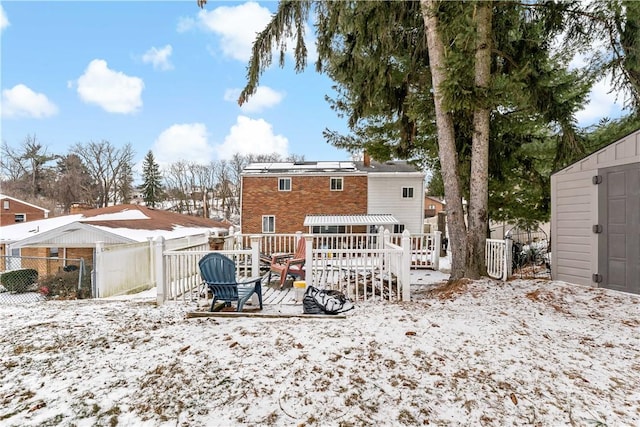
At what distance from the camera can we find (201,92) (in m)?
17.8

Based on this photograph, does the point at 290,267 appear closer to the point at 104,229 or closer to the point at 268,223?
the point at 104,229

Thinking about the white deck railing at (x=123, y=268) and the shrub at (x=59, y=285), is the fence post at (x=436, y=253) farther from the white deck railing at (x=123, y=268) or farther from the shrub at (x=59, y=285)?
the shrub at (x=59, y=285)

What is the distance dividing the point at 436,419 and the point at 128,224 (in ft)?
58.4

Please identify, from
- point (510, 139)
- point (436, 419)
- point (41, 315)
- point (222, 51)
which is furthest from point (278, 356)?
point (222, 51)

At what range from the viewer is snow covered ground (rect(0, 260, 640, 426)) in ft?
7.63

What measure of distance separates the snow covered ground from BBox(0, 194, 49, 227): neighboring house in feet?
101

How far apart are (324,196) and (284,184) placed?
2.56 meters

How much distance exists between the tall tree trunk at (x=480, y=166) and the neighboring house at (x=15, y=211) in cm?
3342

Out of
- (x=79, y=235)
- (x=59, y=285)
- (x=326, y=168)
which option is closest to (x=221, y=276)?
(x=59, y=285)

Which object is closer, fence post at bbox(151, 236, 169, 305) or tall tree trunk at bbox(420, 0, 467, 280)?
fence post at bbox(151, 236, 169, 305)

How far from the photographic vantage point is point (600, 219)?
18.1 ft

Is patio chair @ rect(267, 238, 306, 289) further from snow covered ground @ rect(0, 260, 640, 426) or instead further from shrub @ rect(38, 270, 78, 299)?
shrub @ rect(38, 270, 78, 299)

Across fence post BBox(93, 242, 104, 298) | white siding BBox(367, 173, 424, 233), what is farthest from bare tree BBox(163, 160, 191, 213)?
fence post BBox(93, 242, 104, 298)

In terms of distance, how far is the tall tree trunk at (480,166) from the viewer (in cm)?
611
